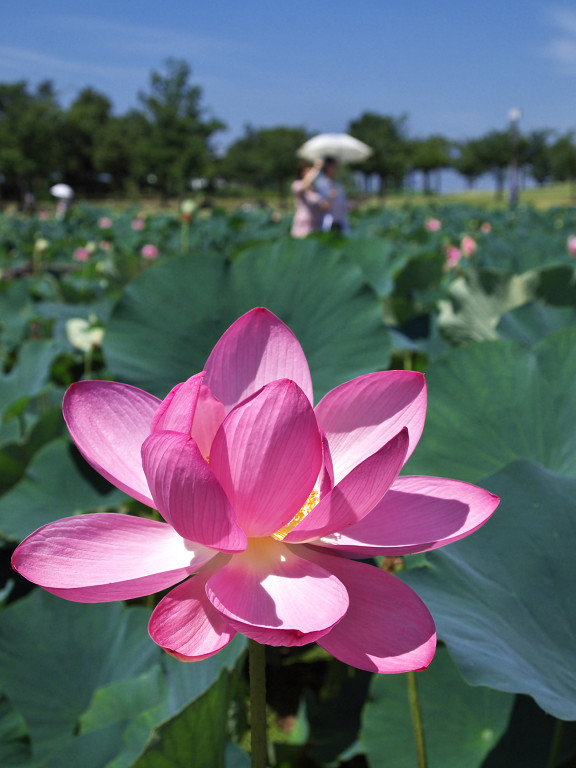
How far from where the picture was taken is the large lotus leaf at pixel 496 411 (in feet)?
2.72

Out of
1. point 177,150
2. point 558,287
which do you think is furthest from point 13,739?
point 177,150

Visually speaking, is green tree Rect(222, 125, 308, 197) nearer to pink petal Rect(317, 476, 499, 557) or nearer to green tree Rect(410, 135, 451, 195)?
green tree Rect(410, 135, 451, 195)

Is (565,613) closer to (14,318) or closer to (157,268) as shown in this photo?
(157,268)

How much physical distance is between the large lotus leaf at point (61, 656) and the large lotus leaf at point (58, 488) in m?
0.32

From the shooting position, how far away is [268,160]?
43.5 meters

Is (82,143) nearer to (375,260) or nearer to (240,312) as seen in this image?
(375,260)

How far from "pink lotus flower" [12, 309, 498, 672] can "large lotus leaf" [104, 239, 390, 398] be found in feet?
1.76

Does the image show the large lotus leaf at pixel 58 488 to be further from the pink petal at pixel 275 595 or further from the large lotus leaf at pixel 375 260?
the large lotus leaf at pixel 375 260

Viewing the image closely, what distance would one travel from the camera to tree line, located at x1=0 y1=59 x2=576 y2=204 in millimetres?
30188

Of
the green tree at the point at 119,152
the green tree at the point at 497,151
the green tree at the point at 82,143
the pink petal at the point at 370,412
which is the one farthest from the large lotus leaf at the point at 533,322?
the green tree at the point at 497,151

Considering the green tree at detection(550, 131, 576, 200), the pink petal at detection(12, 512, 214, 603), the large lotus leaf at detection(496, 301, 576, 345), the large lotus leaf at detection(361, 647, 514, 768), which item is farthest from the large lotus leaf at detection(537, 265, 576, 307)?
the green tree at detection(550, 131, 576, 200)

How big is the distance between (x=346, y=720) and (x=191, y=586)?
89 centimetres

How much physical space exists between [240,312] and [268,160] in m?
44.7

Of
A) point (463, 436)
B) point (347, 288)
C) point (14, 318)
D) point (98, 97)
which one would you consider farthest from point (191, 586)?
point (98, 97)
